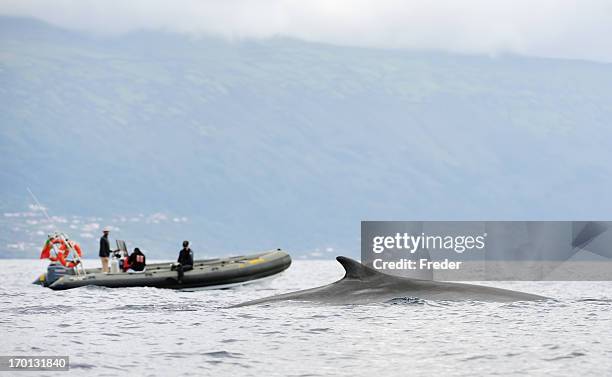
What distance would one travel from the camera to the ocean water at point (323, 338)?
15.6 meters

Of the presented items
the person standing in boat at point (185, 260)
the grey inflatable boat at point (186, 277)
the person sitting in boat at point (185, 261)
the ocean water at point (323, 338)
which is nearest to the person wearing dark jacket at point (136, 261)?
the grey inflatable boat at point (186, 277)

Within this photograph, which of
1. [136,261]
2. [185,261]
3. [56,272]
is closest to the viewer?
[185,261]

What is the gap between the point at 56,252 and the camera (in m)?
37.4

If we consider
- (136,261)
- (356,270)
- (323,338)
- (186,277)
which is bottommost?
(323,338)

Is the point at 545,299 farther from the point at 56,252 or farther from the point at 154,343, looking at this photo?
the point at 56,252

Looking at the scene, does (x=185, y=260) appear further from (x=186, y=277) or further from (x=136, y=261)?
(x=136, y=261)

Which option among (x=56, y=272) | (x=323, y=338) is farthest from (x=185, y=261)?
(x=323, y=338)

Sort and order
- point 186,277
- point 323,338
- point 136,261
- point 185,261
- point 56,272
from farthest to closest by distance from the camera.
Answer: point 56,272 → point 136,261 → point 185,261 → point 186,277 → point 323,338

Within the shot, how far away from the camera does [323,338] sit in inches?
739

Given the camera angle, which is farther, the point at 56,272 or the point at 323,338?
the point at 56,272

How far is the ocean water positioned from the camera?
15641mm

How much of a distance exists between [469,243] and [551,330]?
13.6 metres

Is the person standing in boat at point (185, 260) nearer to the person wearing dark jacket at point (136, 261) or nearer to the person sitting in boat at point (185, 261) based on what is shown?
the person sitting in boat at point (185, 261)

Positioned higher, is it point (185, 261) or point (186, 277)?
point (185, 261)
